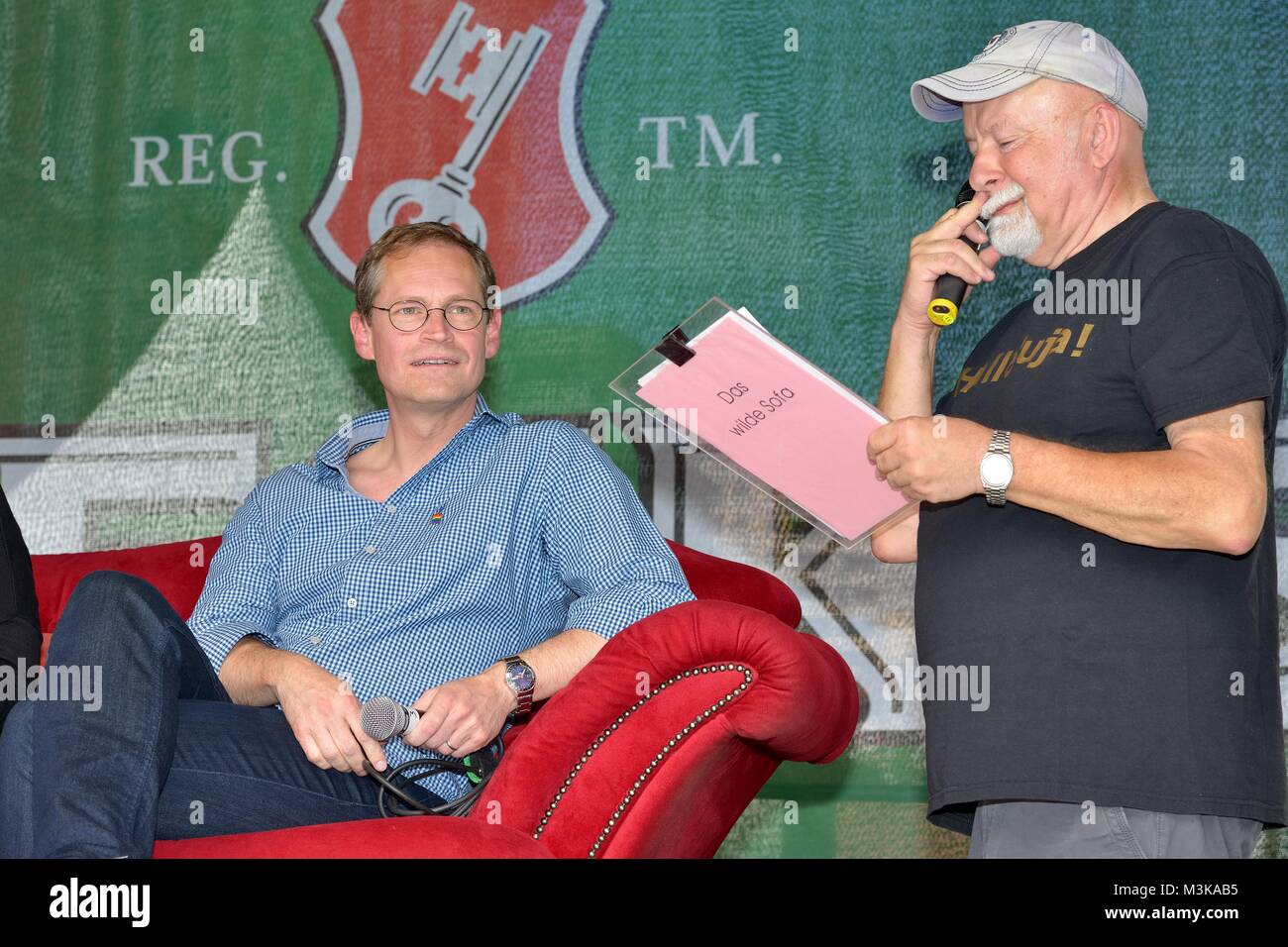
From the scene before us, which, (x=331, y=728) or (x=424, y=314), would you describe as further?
(x=424, y=314)

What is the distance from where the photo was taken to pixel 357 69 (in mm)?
3285

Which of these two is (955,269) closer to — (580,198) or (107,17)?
(580,198)

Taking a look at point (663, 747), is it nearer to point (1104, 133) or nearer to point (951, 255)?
point (951, 255)

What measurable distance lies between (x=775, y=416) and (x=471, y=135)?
5.48 feet

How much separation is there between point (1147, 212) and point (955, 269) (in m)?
0.26

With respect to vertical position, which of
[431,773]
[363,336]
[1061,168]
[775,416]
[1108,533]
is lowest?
[431,773]

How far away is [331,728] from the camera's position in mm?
1899

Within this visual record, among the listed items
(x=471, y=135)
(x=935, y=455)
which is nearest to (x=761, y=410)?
(x=935, y=455)

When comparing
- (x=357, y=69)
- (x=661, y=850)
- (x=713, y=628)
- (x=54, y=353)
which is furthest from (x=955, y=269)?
(x=54, y=353)

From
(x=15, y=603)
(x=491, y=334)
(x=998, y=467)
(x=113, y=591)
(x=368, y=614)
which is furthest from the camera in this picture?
(x=491, y=334)

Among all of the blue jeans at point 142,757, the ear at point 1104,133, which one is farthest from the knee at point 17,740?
the ear at point 1104,133

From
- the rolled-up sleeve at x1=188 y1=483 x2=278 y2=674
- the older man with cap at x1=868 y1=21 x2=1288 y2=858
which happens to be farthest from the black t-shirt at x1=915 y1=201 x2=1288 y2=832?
the rolled-up sleeve at x1=188 y1=483 x2=278 y2=674

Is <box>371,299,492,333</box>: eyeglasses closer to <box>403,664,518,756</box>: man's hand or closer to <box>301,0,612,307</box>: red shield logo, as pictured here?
<box>403,664,518,756</box>: man's hand

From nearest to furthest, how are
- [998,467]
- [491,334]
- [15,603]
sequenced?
1. [998,467]
2. [15,603]
3. [491,334]
